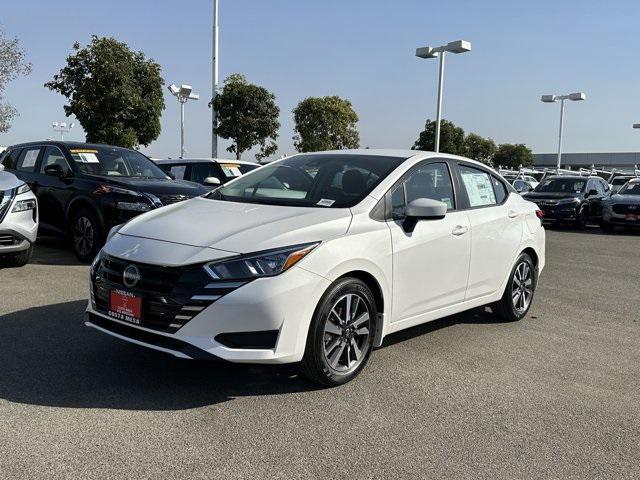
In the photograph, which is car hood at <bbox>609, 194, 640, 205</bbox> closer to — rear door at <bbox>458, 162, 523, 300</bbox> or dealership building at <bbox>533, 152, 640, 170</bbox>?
rear door at <bbox>458, 162, 523, 300</bbox>

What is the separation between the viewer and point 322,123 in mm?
59344

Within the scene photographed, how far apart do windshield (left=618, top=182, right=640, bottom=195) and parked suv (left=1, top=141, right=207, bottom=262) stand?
13.4 meters

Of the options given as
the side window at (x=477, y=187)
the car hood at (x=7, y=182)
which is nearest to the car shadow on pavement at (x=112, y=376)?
the side window at (x=477, y=187)

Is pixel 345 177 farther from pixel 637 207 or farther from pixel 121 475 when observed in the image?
pixel 637 207

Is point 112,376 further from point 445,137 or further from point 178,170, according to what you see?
point 445,137

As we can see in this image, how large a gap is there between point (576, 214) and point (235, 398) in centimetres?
1564

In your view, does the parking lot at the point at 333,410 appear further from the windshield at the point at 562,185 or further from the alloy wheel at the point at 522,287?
the windshield at the point at 562,185

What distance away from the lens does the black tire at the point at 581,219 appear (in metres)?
17.3

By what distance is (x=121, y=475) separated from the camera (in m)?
2.81

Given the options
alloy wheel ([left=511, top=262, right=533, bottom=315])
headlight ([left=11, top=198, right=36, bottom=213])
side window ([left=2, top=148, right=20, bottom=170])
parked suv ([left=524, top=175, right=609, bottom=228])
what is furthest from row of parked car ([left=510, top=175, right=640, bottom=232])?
headlight ([left=11, top=198, right=36, bottom=213])

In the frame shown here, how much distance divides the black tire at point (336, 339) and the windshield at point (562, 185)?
16.0 metres

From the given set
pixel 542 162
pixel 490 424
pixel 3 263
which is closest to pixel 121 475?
pixel 490 424

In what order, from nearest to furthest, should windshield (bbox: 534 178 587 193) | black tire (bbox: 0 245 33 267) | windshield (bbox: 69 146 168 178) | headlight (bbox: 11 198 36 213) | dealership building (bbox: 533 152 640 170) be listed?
headlight (bbox: 11 198 36 213) < black tire (bbox: 0 245 33 267) < windshield (bbox: 69 146 168 178) < windshield (bbox: 534 178 587 193) < dealership building (bbox: 533 152 640 170)

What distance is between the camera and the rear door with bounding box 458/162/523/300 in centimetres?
514
